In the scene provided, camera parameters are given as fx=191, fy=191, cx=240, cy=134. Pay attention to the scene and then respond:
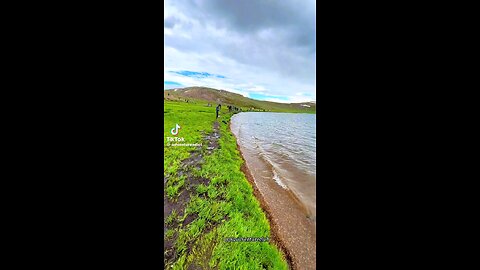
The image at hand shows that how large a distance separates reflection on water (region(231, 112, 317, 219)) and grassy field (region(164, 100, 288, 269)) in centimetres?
38

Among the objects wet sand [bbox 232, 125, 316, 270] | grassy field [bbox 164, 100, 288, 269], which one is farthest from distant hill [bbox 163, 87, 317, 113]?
wet sand [bbox 232, 125, 316, 270]

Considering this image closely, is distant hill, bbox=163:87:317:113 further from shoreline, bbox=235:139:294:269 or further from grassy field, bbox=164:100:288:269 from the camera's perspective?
shoreline, bbox=235:139:294:269

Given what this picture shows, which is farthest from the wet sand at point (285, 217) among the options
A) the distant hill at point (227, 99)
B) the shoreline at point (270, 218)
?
the distant hill at point (227, 99)

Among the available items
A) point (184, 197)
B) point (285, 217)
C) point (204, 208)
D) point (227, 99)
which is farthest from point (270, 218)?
point (227, 99)

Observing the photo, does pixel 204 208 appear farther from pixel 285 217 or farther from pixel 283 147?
pixel 283 147

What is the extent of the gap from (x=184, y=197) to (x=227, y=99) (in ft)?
2.60

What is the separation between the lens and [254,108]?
5.34 ft

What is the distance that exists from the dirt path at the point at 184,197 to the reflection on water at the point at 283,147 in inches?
20.3

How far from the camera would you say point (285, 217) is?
148 centimetres

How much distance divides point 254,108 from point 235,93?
0.22 m
